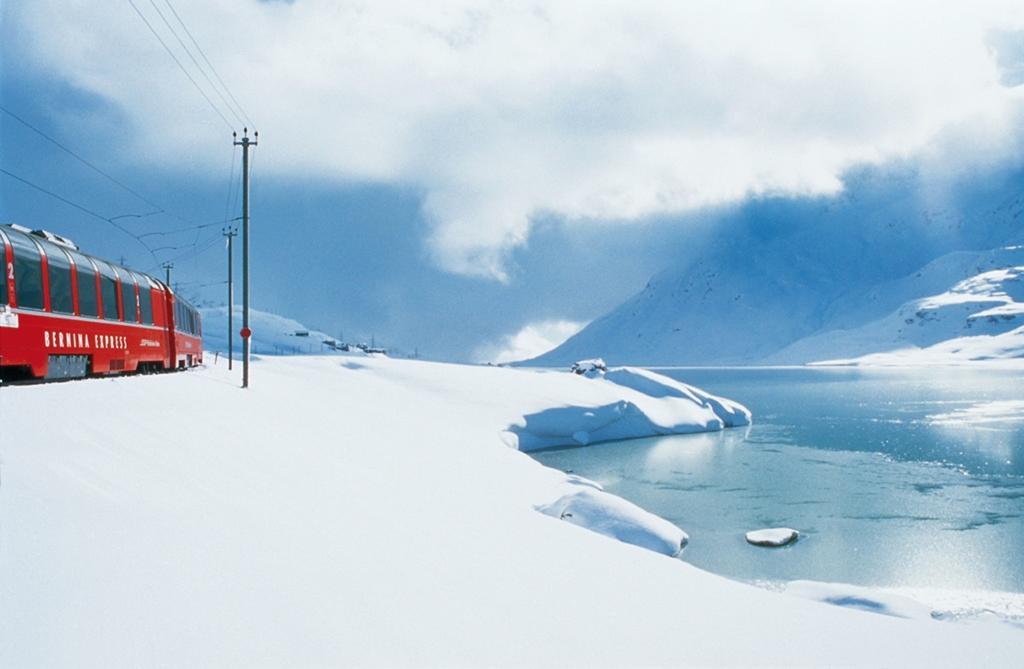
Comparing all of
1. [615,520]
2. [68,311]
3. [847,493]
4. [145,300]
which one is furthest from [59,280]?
[847,493]

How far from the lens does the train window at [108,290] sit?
1781cm

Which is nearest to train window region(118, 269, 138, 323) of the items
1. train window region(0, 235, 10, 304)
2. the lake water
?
train window region(0, 235, 10, 304)

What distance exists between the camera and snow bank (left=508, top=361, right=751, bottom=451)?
40500mm

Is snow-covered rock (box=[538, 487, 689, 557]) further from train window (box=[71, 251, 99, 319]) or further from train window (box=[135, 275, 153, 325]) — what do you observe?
train window (box=[135, 275, 153, 325])

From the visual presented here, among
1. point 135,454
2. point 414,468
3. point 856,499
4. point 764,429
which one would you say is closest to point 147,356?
point 414,468

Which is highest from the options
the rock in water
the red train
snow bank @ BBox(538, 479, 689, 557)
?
the red train

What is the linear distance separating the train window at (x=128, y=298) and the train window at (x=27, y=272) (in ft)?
17.6

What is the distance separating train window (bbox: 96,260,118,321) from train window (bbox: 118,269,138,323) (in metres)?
0.62

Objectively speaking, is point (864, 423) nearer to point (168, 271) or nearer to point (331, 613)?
point (168, 271)

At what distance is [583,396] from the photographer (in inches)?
1801

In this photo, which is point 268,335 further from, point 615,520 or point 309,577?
point 309,577

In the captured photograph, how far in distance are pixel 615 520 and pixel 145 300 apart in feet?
50.4

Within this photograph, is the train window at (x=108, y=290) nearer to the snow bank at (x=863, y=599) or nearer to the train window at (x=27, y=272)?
the train window at (x=27, y=272)

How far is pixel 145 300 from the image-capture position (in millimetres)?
21812
